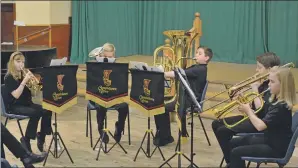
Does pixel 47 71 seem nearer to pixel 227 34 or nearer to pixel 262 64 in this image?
pixel 262 64

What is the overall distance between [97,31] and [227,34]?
2888 mm

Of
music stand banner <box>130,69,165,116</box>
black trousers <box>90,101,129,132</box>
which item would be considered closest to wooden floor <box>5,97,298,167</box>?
black trousers <box>90,101,129,132</box>

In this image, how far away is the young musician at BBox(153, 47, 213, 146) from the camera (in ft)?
16.6

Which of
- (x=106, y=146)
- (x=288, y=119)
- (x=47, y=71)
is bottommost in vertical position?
(x=106, y=146)

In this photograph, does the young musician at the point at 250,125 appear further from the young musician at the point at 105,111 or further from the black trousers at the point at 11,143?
the black trousers at the point at 11,143

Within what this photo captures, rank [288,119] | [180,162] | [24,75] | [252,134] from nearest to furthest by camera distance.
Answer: [288,119] < [252,134] < [180,162] < [24,75]

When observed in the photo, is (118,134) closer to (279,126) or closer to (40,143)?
(40,143)

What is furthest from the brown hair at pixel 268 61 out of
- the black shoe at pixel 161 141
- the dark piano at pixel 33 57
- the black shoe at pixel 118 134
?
the dark piano at pixel 33 57

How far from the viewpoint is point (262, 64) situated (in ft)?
14.1

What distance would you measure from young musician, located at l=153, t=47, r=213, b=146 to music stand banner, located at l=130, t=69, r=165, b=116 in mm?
399

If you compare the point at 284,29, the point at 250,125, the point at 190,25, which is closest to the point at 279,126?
the point at 250,125

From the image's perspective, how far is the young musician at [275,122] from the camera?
3.51 m

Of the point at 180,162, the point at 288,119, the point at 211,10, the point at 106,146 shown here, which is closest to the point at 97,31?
the point at 211,10

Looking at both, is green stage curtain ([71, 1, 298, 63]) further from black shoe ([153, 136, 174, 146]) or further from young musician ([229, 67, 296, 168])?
young musician ([229, 67, 296, 168])
